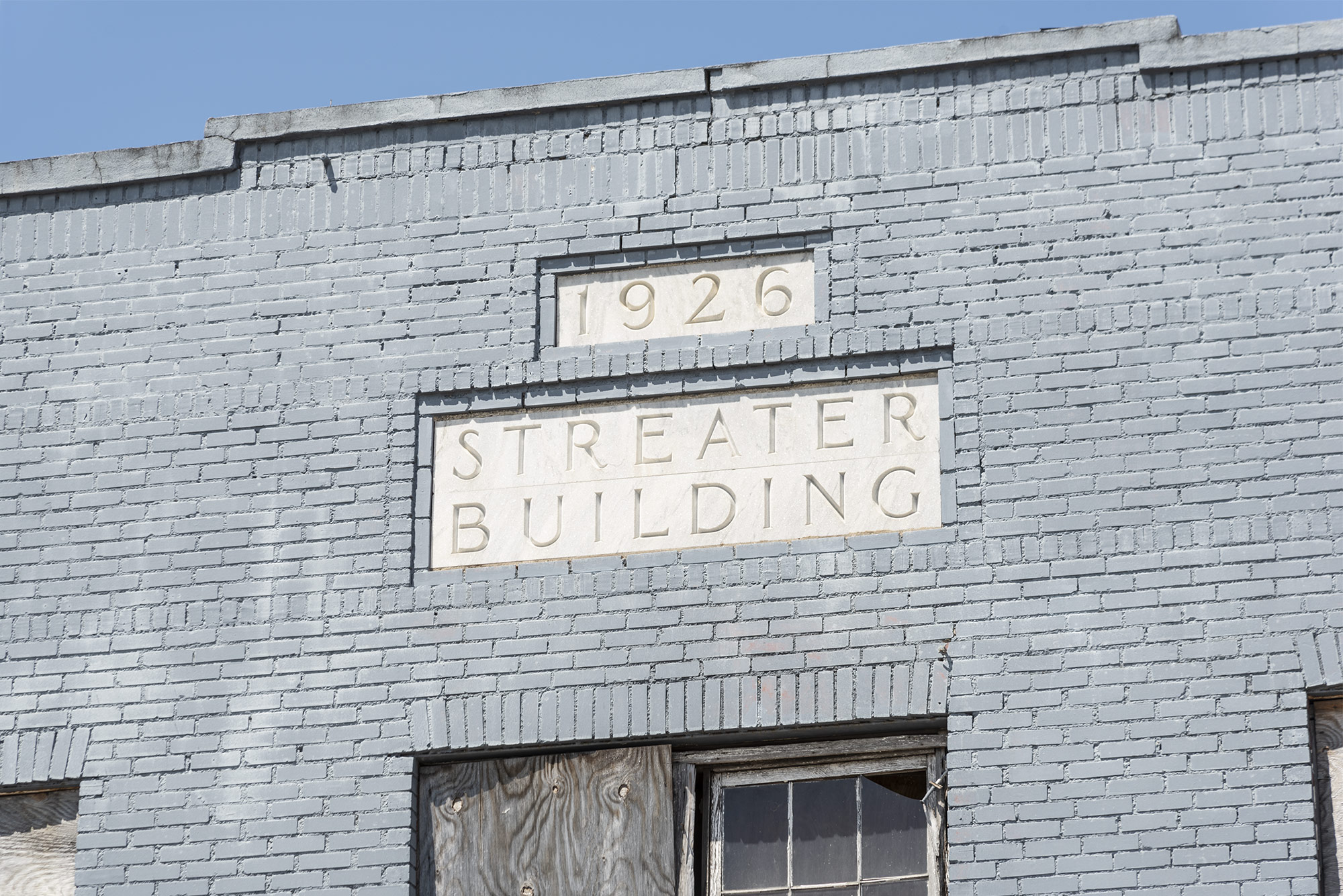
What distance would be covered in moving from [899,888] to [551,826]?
4.83 feet

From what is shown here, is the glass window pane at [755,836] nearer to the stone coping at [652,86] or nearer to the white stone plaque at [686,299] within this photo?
the white stone plaque at [686,299]

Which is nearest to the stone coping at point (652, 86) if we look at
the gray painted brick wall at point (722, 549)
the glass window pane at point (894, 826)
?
the gray painted brick wall at point (722, 549)

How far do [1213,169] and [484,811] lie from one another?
422cm

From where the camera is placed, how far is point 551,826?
8.77 meters

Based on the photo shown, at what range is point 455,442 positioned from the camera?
9.41m

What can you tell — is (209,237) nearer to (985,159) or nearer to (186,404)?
(186,404)

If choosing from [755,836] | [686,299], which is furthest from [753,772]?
[686,299]

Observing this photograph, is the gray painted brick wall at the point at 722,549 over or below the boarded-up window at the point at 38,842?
over

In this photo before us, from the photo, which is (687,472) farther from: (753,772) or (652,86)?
(652,86)

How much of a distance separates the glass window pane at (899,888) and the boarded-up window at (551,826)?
0.82 metres

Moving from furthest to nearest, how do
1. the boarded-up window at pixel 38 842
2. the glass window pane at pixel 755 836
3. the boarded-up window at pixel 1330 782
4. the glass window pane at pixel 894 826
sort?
the boarded-up window at pixel 38 842
the glass window pane at pixel 755 836
the glass window pane at pixel 894 826
the boarded-up window at pixel 1330 782

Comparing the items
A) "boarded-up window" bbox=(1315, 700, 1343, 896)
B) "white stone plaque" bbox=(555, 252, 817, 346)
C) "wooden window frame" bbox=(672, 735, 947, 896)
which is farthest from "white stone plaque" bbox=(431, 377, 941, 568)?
"boarded-up window" bbox=(1315, 700, 1343, 896)

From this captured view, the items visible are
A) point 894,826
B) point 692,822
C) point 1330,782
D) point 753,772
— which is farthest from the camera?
Result: point 753,772

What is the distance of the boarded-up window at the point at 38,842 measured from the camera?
29.9ft
